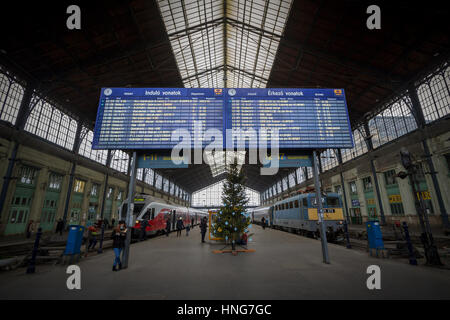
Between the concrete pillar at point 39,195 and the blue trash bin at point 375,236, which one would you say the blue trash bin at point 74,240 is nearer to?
the blue trash bin at point 375,236

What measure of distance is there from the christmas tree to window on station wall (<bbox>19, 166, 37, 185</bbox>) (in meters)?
19.6

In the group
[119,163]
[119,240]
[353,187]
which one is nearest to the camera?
[119,240]

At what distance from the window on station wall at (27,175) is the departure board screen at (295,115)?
21.7 meters

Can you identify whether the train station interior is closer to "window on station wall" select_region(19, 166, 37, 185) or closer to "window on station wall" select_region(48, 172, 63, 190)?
"window on station wall" select_region(19, 166, 37, 185)

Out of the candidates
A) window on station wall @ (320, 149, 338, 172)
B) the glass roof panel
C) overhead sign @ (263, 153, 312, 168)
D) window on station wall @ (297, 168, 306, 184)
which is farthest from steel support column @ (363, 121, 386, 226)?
overhead sign @ (263, 153, 312, 168)

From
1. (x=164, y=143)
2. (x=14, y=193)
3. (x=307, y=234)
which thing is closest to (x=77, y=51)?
(x=14, y=193)

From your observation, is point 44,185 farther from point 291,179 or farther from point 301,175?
point 291,179

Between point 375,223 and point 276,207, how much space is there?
1886 centimetres

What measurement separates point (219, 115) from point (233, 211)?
572 centimetres

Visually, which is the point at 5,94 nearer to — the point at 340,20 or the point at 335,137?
the point at 335,137

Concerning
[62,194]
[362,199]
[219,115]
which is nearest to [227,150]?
[219,115]

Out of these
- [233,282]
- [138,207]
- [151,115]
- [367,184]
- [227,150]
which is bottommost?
[233,282]

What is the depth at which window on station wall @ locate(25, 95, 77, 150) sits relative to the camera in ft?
60.0

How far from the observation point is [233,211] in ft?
34.9
